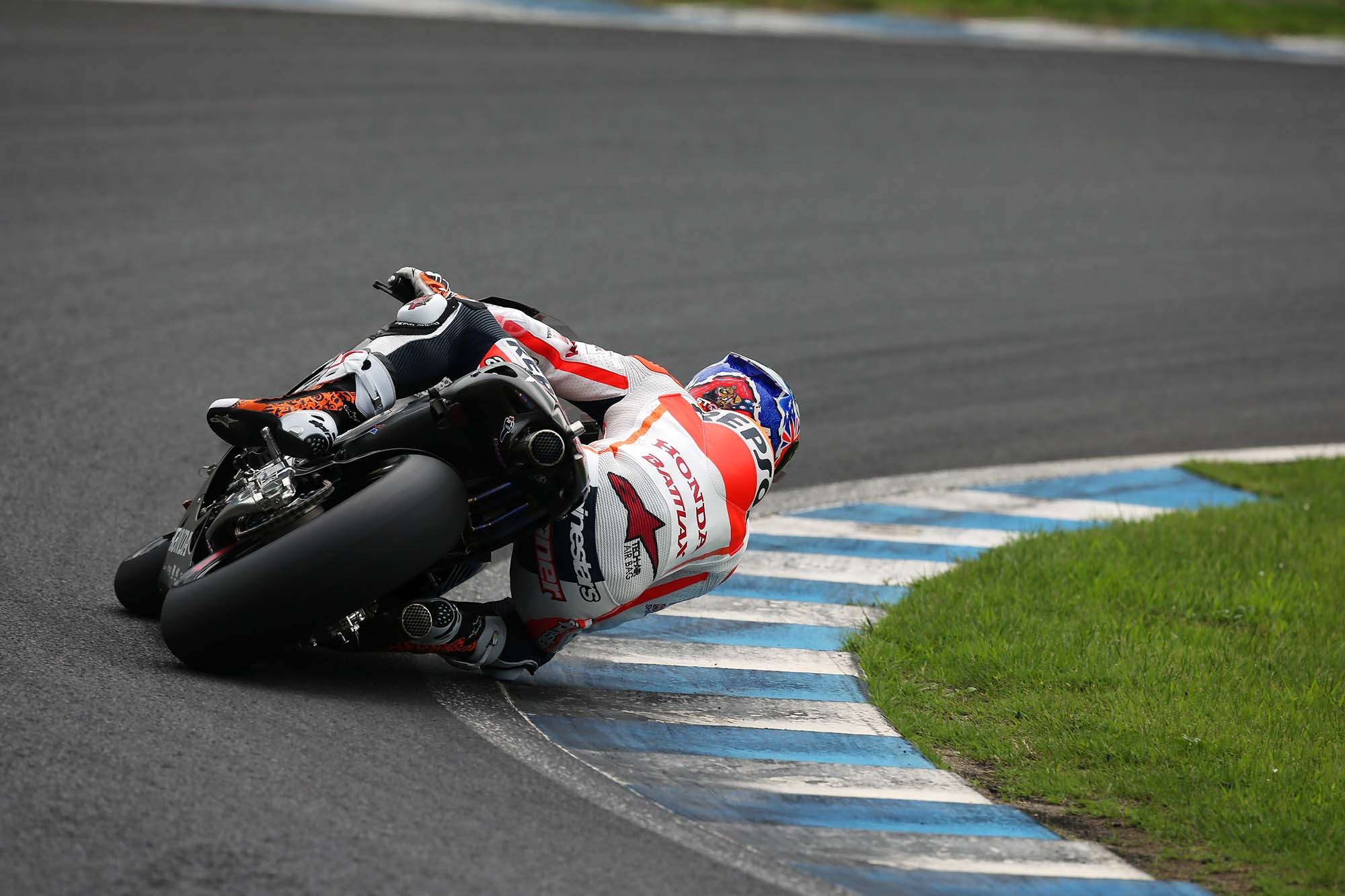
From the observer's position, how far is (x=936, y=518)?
6824 mm

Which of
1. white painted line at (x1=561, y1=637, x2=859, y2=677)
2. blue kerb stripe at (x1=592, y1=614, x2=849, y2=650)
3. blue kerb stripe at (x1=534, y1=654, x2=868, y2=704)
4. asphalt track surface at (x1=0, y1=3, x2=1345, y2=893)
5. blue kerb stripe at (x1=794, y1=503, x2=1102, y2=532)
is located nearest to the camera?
asphalt track surface at (x1=0, y1=3, x2=1345, y2=893)

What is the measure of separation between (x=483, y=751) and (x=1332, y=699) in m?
2.69

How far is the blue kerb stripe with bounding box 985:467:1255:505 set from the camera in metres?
7.24

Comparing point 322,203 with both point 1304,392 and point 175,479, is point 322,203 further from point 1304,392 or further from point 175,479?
point 1304,392

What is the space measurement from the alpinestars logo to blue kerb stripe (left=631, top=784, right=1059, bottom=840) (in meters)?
0.71

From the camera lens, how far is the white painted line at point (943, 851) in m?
3.59

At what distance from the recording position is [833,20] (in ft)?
59.5

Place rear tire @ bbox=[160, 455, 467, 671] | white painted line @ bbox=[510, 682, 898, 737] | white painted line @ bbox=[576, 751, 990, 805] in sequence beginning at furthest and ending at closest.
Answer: white painted line @ bbox=[510, 682, 898, 737] → white painted line @ bbox=[576, 751, 990, 805] → rear tire @ bbox=[160, 455, 467, 671]

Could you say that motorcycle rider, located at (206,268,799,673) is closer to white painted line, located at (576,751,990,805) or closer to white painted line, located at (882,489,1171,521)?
white painted line, located at (576,751,990,805)

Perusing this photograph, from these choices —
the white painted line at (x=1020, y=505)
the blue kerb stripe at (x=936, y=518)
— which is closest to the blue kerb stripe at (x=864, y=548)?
the blue kerb stripe at (x=936, y=518)

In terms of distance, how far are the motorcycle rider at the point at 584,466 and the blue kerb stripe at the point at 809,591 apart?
1072mm

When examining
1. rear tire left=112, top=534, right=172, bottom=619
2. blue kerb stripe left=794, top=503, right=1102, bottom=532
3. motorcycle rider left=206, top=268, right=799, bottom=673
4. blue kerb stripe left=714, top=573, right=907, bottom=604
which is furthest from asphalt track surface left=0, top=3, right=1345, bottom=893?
blue kerb stripe left=714, top=573, right=907, bottom=604

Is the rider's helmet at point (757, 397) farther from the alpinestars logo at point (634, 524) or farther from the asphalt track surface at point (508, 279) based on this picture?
the asphalt track surface at point (508, 279)

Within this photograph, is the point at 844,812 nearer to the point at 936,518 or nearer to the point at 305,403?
the point at 305,403
